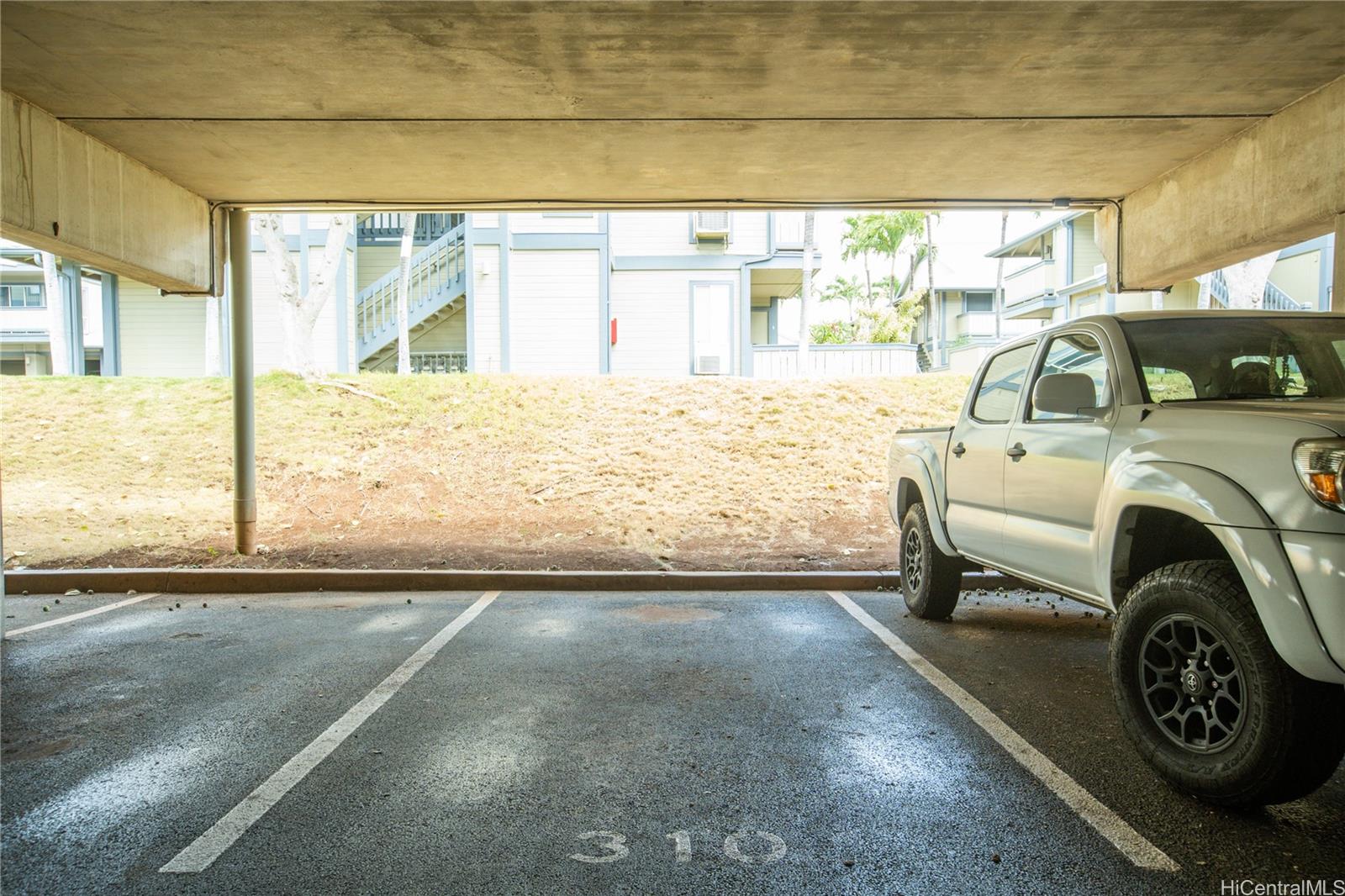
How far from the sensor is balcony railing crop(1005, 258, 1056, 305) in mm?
31656

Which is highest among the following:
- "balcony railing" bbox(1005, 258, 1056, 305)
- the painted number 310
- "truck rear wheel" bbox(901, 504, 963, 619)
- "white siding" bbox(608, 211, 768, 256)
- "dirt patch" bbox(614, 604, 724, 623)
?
"balcony railing" bbox(1005, 258, 1056, 305)

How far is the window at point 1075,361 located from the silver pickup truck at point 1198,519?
0.02m

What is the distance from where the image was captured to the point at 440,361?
70.8 ft

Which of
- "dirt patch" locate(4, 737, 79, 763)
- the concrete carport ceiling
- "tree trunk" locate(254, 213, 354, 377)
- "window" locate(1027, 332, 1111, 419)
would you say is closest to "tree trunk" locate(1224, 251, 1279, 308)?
the concrete carport ceiling

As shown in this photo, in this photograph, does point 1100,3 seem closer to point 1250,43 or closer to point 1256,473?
point 1250,43

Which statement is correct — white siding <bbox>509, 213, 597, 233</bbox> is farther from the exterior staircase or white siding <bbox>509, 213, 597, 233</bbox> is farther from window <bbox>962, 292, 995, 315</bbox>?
window <bbox>962, 292, 995, 315</bbox>

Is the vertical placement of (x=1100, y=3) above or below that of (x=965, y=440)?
above

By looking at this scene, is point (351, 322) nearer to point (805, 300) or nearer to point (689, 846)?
point (805, 300)

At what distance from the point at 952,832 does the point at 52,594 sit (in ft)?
29.5

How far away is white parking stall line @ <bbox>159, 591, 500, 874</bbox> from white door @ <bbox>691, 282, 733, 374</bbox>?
16.1 metres

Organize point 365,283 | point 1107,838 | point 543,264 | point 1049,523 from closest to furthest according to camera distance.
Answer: point 1107,838
point 1049,523
point 543,264
point 365,283

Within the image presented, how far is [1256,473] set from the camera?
3.27 m

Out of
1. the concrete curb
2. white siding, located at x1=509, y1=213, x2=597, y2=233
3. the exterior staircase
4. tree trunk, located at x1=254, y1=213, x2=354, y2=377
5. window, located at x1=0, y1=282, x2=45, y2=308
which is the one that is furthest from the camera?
window, located at x1=0, y1=282, x2=45, y2=308

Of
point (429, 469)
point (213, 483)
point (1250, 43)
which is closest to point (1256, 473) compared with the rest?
point (1250, 43)
